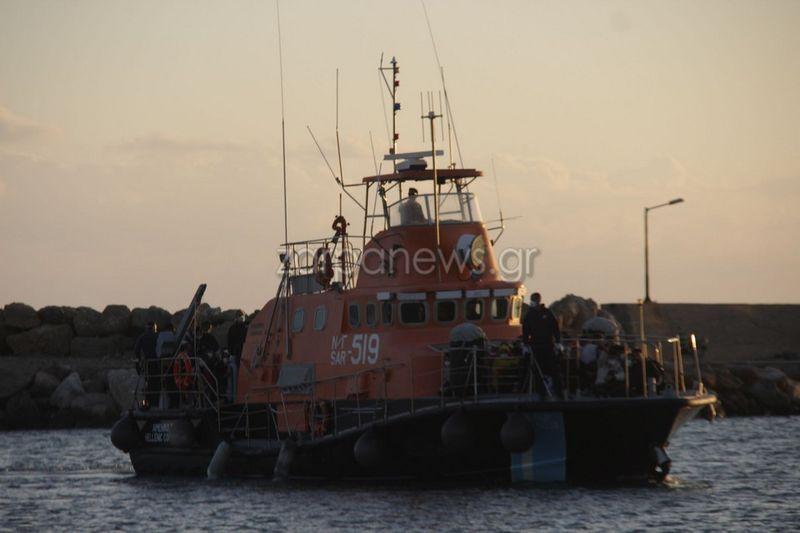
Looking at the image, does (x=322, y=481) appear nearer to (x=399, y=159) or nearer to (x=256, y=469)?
(x=256, y=469)

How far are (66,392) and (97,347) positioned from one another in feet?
28.6

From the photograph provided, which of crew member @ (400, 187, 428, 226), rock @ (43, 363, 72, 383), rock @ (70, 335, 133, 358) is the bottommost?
rock @ (43, 363, 72, 383)

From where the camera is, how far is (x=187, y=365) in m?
27.5

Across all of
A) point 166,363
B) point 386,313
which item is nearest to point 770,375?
point 166,363

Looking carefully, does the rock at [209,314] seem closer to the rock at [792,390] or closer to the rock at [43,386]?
the rock at [43,386]

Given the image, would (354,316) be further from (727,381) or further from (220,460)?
(727,381)

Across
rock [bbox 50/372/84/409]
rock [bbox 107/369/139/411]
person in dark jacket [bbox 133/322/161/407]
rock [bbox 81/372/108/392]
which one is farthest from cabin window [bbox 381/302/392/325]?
rock [bbox 81/372/108/392]

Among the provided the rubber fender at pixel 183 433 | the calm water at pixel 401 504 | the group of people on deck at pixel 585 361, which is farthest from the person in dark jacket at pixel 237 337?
the group of people on deck at pixel 585 361

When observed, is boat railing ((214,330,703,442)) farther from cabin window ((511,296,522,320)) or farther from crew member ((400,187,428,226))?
crew member ((400,187,428,226))

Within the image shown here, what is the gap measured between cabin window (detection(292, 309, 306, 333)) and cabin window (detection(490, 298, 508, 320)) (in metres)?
3.56

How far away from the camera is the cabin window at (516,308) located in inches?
978

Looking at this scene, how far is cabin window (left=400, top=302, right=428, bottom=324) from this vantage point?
79.9 ft

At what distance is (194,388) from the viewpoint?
2772 centimetres

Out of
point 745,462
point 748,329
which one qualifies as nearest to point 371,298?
point 745,462
